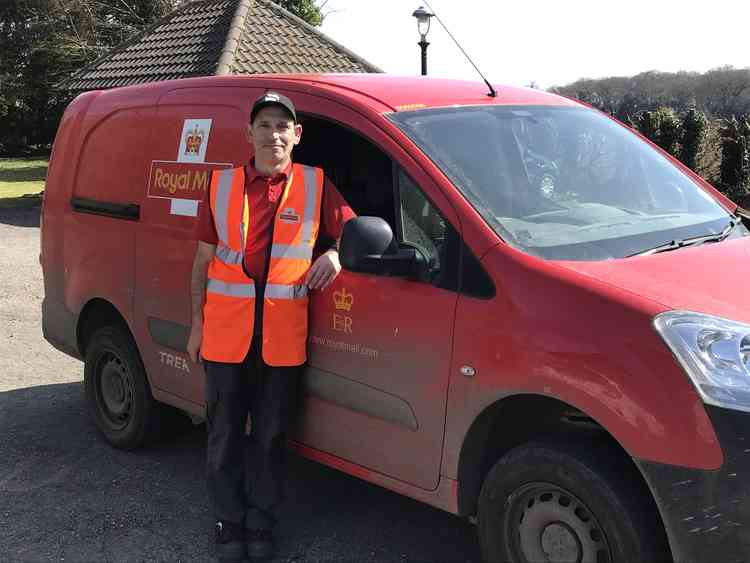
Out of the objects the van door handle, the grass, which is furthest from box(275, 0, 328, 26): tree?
the van door handle

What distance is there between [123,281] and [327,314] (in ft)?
5.37

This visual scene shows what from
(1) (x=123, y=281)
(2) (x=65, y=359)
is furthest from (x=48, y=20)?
(1) (x=123, y=281)

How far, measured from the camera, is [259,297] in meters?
3.32

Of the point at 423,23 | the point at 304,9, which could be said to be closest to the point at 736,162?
the point at 423,23

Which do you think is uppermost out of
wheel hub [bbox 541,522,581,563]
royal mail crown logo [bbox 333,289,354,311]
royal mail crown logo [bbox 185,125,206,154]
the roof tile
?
the roof tile

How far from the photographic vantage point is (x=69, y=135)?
5.02 metres

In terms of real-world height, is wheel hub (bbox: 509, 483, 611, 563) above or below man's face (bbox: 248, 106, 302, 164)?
below

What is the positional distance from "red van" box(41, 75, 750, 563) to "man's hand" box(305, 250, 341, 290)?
54 millimetres

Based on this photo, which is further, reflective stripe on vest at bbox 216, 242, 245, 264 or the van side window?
reflective stripe on vest at bbox 216, 242, 245, 264

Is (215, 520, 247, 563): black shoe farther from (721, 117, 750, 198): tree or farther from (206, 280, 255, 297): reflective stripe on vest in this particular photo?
(721, 117, 750, 198): tree

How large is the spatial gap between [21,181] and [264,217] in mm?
25513

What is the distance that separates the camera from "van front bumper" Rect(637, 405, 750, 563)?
7.52ft

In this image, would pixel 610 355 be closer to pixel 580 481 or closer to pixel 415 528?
pixel 580 481

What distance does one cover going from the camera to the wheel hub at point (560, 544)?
266 cm
